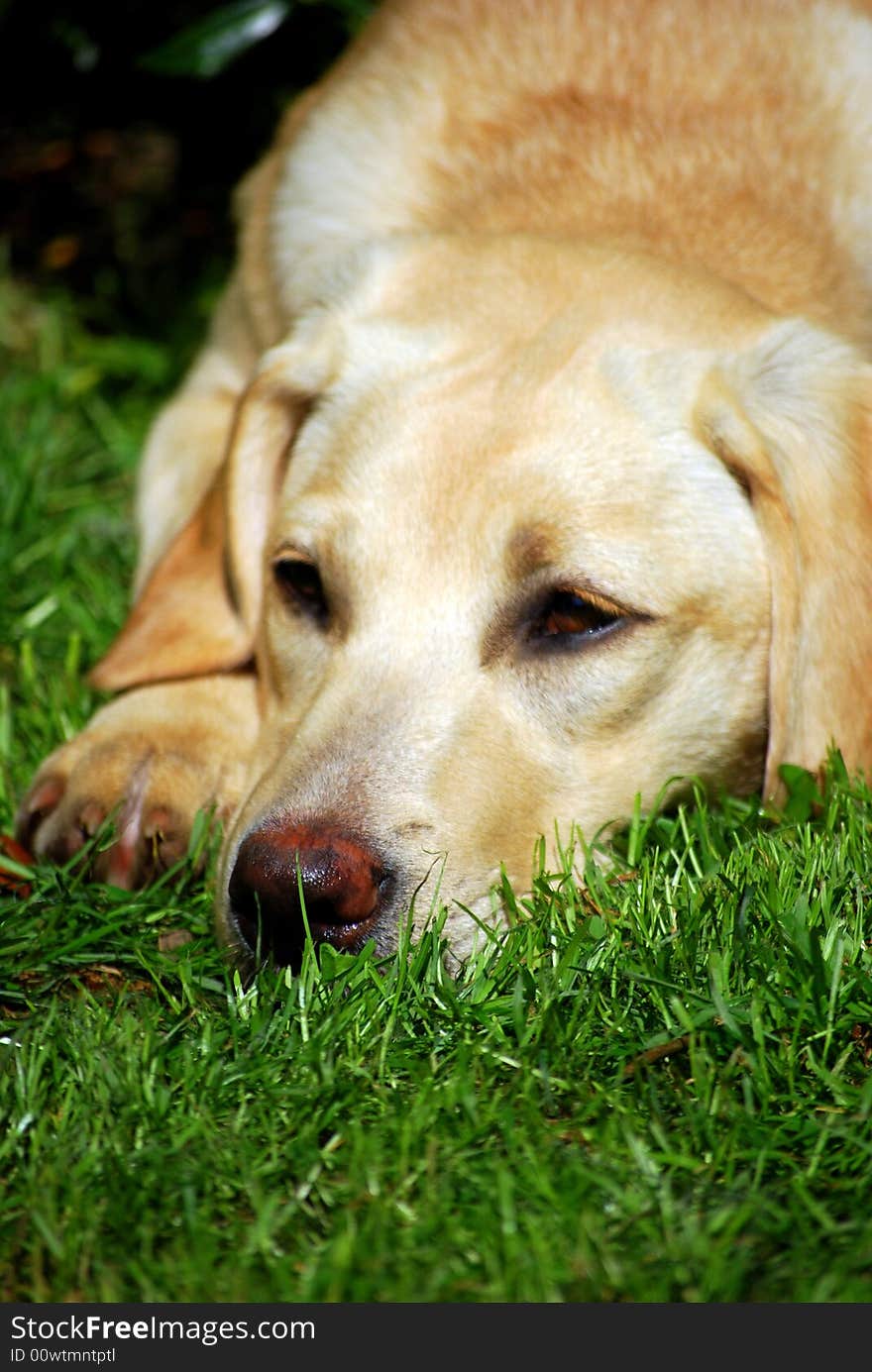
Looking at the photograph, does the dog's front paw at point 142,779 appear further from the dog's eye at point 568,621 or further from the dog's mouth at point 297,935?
the dog's eye at point 568,621

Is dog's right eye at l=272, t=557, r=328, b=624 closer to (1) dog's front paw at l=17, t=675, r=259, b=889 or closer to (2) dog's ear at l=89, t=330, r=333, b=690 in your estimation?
(2) dog's ear at l=89, t=330, r=333, b=690

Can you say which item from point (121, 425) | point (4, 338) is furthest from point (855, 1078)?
point (4, 338)

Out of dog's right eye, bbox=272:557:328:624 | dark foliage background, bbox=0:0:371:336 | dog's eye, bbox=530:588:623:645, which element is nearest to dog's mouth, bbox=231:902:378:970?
dog's eye, bbox=530:588:623:645

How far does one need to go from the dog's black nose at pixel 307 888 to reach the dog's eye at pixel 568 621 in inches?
22.8

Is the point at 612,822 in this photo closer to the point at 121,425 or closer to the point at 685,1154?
the point at 685,1154

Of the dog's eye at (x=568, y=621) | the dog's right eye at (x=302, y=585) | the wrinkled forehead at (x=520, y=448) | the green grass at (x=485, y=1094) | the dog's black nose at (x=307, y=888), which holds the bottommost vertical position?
the green grass at (x=485, y=1094)

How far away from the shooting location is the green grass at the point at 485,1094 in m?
1.89

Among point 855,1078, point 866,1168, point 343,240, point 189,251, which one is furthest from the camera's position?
point 189,251

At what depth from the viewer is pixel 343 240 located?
376 centimetres

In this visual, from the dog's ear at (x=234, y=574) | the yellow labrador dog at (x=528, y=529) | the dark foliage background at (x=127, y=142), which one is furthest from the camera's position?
the dark foliage background at (x=127, y=142)

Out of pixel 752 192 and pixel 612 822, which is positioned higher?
pixel 752 192

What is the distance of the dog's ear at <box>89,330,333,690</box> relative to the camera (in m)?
3.30

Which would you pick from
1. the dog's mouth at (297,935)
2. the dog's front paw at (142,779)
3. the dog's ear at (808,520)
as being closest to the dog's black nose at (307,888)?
the dog's mouth at (297,935)

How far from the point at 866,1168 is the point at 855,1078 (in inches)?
8.2
